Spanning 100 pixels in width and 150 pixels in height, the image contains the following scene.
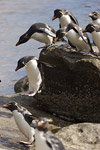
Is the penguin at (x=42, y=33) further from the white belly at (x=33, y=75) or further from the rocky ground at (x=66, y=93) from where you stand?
the white belly at (x=33, y=75)

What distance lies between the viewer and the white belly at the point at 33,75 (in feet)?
29.6

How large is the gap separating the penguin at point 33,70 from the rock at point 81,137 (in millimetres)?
1280

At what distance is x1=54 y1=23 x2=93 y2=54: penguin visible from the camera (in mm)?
9259

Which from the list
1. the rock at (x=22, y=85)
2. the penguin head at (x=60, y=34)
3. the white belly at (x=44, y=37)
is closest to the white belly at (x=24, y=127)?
the penguin head at (x=60, y=34)

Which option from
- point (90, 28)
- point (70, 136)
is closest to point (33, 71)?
point (90, 28)

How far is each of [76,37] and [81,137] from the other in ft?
6.54

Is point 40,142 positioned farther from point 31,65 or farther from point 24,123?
point 31,65

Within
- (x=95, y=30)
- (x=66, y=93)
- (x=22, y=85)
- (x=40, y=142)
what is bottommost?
(x=22, y=85)

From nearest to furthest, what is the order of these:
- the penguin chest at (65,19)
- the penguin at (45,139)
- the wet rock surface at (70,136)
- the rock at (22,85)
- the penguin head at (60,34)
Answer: the penguin at (45,139) < the wet rock surface at (70,136) < the penguin head at (60,34) < the penguin chest at (65,19) < the rock at (22,85)

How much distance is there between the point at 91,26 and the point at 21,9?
45.2 feet

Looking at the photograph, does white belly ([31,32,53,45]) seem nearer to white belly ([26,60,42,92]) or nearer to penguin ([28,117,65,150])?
white belly ([26,60,42,92])

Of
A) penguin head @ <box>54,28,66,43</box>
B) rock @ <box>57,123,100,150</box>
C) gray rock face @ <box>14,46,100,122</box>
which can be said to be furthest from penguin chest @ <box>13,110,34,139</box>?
penguin head @ <box>54,28,66,43</box>

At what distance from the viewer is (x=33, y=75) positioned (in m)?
9.12

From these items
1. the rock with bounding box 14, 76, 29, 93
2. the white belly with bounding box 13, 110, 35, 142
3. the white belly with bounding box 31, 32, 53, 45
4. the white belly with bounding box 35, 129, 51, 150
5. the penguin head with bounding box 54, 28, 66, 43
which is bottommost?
the rock with bounding box 14, 76, 29, 93
